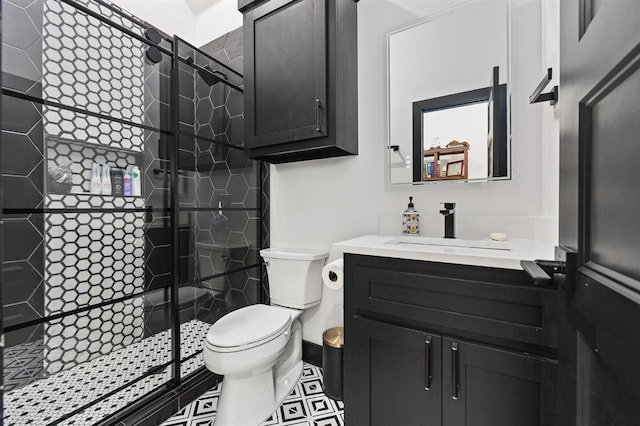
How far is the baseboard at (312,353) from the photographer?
1.88m

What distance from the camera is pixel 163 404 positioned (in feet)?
4.68

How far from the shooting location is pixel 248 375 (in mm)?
1359

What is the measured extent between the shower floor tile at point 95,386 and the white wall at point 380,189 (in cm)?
90

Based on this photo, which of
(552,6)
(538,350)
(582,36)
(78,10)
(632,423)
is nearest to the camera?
(632,423)

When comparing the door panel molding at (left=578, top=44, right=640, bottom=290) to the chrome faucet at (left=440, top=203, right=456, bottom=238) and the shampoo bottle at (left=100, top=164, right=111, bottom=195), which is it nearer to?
the chrome faucet at (left=440, top=203, right=456, bottom=238)

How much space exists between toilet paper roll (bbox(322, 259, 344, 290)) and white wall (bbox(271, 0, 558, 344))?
13.7 inches

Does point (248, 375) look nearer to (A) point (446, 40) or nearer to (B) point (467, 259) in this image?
(B) point (467, 259)

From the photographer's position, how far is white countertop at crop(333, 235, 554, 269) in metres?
0.88

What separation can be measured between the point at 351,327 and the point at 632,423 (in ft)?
2.94

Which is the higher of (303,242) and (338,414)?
(303,242)

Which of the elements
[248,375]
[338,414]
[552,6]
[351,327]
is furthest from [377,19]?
[338,414]

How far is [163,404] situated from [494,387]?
1.53 m

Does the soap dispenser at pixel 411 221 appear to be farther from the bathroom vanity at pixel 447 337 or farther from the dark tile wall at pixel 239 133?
the dark tile wall at pixel 239 133

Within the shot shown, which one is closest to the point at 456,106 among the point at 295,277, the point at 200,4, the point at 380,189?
the point at 380,189
